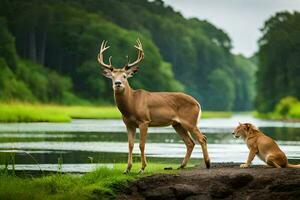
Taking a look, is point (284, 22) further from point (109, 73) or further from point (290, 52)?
point (109, 73)

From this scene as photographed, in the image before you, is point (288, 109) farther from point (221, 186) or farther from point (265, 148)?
point (221, 186)

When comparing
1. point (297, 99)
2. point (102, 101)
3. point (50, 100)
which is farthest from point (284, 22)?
point (50, 100)

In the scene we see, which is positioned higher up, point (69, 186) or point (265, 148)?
point (265, 148)

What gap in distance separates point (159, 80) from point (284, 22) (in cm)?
2140

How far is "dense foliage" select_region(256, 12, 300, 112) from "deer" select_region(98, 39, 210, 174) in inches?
3556

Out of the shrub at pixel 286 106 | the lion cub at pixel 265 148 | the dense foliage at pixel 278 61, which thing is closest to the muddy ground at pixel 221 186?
the lion cub at pixel 265 148

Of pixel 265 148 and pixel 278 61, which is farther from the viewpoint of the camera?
pixel 278 61

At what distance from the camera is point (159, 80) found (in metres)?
130

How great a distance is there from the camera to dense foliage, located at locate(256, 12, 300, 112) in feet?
365

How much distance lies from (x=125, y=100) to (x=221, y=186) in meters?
3.42

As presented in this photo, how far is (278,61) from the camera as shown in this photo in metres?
115

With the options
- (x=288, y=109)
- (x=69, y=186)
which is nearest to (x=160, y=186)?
(x=69, y=186)

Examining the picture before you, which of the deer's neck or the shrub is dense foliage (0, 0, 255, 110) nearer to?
the shrub

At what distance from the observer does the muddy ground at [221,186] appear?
54.2ft
